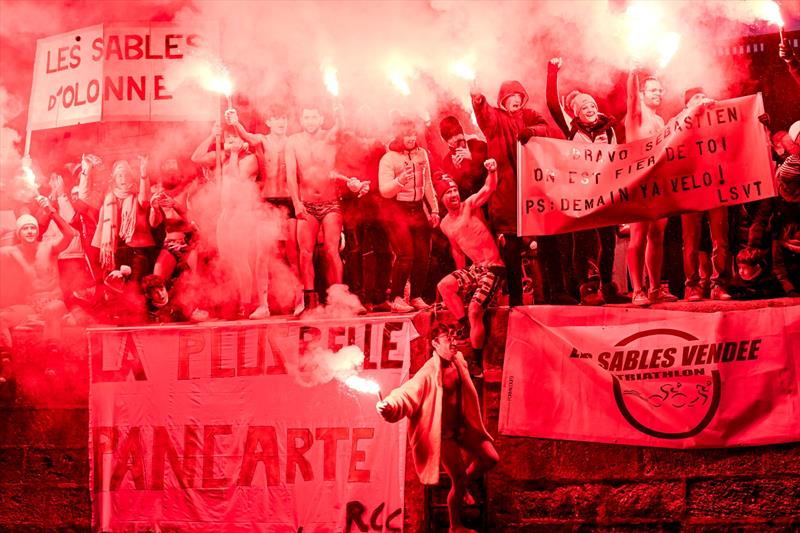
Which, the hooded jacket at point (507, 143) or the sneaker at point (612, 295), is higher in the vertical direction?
the hooded jacket at point (507, 143)

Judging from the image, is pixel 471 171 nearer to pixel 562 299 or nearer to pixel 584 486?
pixel 562 299

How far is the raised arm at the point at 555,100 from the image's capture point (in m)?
7.25

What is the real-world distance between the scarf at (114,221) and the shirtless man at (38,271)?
1.16ft

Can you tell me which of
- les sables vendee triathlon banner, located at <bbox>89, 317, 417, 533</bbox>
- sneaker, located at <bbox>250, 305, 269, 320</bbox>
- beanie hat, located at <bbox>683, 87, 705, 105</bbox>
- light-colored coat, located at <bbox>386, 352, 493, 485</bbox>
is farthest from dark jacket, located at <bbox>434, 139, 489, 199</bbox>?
sneaker, located at <bbox>250, 305, 269, 320</bbox>

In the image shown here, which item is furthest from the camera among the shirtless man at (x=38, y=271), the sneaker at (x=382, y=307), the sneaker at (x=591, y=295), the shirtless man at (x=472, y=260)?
the shirtless man at (x=38, y=271)

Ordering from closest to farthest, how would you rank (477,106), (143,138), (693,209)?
1. (693,209)
2. (477,106)
3. (143,138)

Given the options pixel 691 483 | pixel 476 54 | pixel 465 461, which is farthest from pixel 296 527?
pixel 476 54

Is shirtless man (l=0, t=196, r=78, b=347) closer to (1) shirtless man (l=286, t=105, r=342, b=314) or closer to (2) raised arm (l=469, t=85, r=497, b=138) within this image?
(1) shirtless man (l=286, t=105, r=342, b=314)

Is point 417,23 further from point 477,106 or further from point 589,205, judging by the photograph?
point 589,205

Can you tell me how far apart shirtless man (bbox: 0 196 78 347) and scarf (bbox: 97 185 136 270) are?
0.35m

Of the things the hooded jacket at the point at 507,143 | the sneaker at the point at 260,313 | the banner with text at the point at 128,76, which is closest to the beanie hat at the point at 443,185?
the hooded jacket at the point at 507,143

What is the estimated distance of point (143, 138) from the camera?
26.8 feet

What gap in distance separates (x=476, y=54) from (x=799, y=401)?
3.92m

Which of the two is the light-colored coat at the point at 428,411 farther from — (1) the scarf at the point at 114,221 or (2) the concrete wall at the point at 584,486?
(1) the scarf at the point at 114,221
